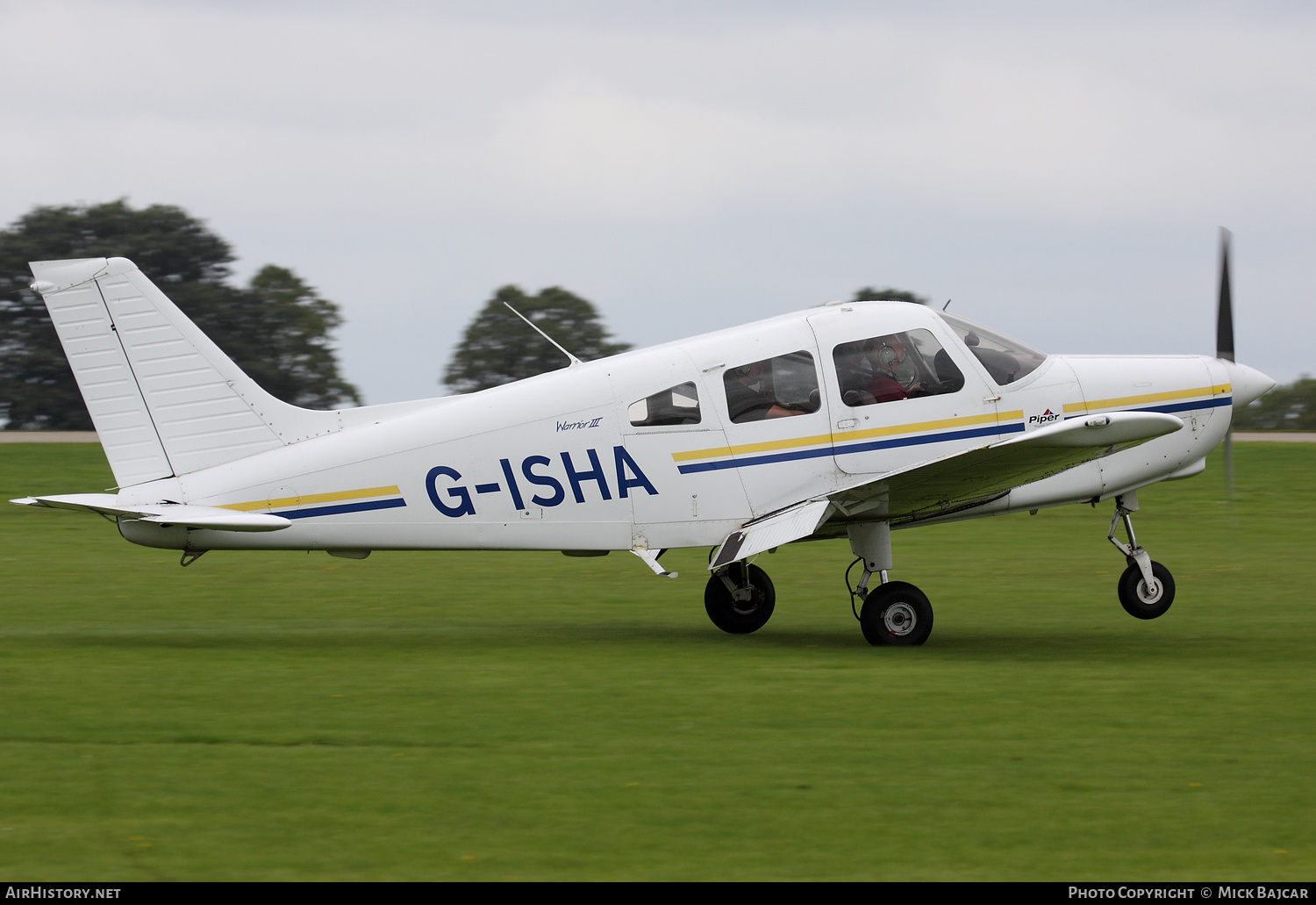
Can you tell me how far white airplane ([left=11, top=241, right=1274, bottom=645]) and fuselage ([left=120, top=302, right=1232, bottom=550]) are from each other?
16mm

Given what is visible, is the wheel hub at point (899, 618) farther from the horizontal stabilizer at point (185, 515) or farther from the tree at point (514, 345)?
the tree at point (514, 345)

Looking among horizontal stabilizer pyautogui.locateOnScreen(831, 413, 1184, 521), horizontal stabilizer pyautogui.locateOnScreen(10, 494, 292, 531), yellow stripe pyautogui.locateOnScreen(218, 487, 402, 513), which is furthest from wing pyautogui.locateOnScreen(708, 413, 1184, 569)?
horizontal stabilizer pyautogui.locateOnScreen(10, 494, 292, 531)

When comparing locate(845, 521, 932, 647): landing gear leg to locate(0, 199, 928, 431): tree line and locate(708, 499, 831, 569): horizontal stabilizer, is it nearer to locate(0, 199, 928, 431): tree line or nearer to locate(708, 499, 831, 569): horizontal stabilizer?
locate(708, 499, 831, 569): horizontal stabilizer

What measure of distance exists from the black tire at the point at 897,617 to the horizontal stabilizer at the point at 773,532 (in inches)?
34.3

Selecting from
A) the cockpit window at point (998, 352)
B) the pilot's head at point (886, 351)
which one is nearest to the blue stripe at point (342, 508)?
the pilot's head at point (886, 351)

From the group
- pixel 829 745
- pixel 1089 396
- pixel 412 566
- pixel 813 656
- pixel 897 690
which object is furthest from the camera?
pixel 412 566

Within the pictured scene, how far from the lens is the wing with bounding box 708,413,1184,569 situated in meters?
10.2

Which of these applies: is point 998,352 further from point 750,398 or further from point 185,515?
point 185,515

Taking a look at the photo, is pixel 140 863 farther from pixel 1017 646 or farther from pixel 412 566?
pixel 412 566

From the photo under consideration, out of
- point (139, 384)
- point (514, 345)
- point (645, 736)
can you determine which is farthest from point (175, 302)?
point (645, 736)

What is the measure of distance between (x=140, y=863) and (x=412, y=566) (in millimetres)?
12629

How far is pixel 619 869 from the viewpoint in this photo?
225 inches

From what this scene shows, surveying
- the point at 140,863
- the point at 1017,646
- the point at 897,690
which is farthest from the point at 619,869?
the point at 1017,646

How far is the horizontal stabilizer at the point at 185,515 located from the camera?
10.7m
